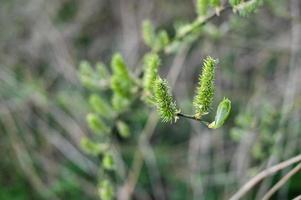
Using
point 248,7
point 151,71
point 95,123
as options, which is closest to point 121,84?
point 95,123

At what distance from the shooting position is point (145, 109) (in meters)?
2.45

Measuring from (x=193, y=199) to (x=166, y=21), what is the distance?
4.14 feet

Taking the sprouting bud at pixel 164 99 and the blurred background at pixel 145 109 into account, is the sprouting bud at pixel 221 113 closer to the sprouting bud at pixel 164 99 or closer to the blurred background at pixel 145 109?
the sprouting bud at pixel 164 99

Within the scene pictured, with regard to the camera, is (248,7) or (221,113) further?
(248,7)

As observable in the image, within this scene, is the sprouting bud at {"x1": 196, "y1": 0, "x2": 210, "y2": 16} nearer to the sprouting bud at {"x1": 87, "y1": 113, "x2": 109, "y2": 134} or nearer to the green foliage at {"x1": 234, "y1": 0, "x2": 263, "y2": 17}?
the green foliage at {"x1": 234, "y1": 0, "x2": 263, "y2": 17}

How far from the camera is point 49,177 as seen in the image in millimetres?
2383

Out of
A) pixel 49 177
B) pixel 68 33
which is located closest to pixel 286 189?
pixel 49 177

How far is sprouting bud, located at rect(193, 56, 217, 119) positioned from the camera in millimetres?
764

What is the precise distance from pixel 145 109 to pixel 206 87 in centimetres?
168

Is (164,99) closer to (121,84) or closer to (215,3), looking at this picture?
(215,3)

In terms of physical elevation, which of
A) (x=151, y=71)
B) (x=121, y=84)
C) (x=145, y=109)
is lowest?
(x=151, y=71)

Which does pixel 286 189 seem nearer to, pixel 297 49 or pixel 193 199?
pixel 193 199

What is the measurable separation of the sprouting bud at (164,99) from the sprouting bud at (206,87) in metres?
0.04

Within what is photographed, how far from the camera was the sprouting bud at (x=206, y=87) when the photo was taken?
2.51 feet
